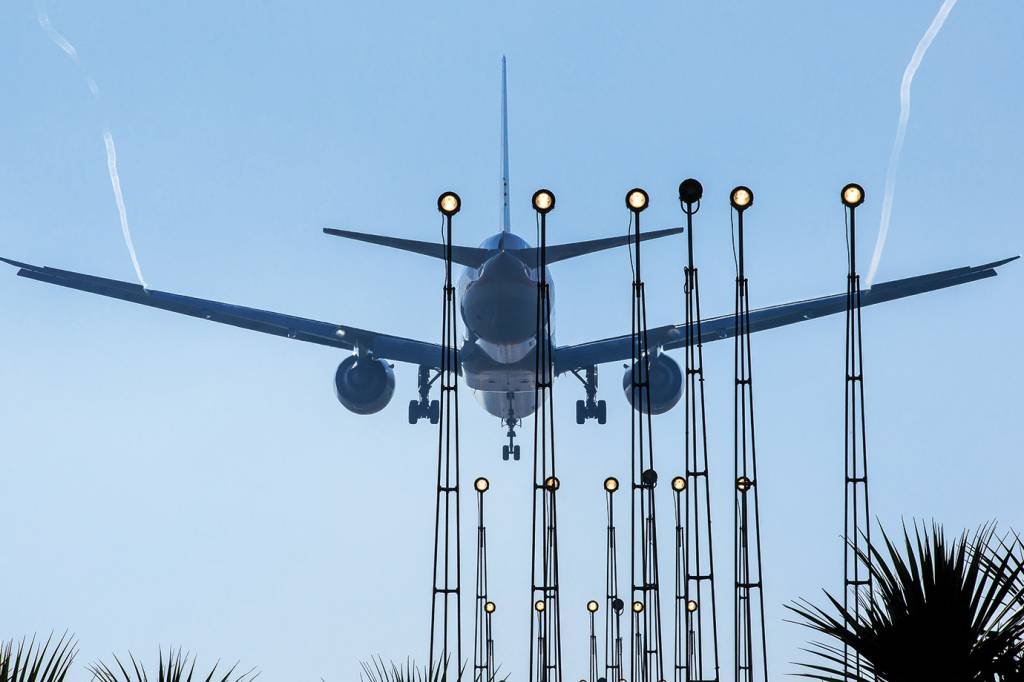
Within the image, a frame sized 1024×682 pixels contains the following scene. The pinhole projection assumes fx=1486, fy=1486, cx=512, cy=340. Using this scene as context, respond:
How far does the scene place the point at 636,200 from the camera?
24.0 metres

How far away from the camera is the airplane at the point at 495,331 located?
50562mm

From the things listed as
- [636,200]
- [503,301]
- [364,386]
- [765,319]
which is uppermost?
[765,319]

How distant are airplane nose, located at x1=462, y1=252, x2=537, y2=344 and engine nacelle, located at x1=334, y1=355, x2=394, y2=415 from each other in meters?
6.88

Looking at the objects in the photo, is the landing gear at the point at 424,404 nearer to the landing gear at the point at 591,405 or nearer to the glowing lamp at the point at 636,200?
the landing gear at the point at 591,405

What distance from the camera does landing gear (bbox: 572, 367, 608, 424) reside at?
198 ft

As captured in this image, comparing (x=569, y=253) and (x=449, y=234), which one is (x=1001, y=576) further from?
(x=569, y=253)

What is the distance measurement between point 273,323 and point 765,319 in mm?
18961

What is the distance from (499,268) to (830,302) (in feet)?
44.8

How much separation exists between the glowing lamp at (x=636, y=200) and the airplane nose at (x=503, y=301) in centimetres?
2603

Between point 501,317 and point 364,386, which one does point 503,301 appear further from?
point 364,386

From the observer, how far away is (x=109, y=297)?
188 feet

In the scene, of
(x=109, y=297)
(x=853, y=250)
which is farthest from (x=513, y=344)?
(x=853, y=250)

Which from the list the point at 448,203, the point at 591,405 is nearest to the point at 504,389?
the point at 591,405

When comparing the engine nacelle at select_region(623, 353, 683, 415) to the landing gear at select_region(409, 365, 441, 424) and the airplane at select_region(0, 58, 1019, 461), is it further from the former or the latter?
the landing gear at select_region(409, 365, 441, 424)
